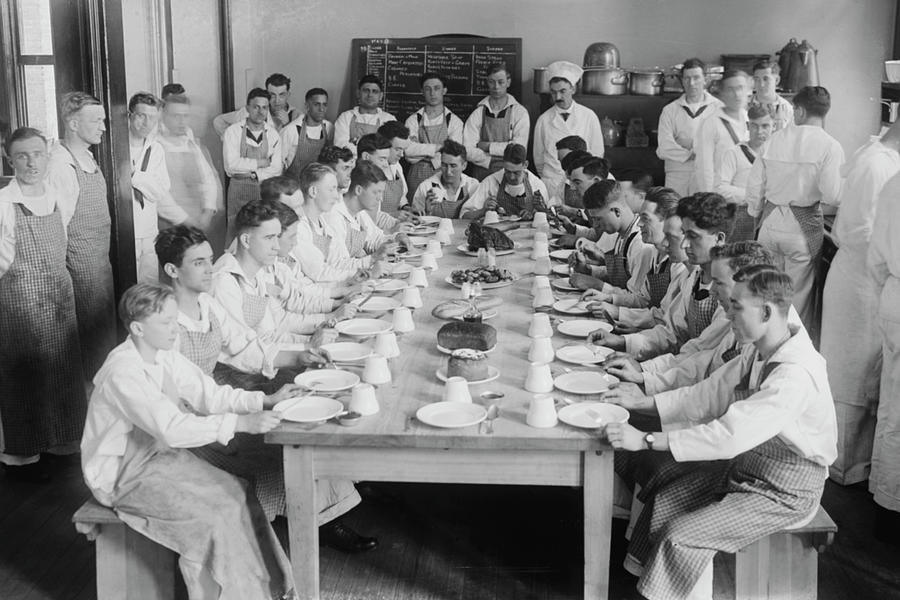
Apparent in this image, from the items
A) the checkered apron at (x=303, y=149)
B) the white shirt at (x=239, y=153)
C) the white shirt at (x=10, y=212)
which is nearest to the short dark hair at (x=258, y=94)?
the white shirt at (x=239, y=153)

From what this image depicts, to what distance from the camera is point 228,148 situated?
8812 mm

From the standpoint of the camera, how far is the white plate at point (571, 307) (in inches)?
194

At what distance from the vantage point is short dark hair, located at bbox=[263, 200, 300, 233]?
4.80 metres

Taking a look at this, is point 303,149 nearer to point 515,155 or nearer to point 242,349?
point 515,155

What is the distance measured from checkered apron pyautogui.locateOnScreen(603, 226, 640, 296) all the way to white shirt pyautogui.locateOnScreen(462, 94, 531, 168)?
3.35 meters

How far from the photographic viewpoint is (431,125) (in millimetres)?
9508

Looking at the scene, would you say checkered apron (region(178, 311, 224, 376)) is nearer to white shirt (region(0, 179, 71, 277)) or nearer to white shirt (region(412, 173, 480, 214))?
white shirt (region(0, 179, 71, 277))

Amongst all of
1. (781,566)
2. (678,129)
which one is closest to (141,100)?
(678,129)

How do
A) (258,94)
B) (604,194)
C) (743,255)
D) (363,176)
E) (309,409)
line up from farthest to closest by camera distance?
(258,94)
(363,176)
(604,194)
(743,255)
(309,409)

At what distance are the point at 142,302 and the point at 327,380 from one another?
2.49 ft

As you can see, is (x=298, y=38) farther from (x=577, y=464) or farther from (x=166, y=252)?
(x=577, y=464)

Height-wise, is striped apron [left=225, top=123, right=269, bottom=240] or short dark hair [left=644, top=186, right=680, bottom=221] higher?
short dark hair [left=644, top=186, right=680, bottom=221]

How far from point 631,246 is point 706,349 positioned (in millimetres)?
1746

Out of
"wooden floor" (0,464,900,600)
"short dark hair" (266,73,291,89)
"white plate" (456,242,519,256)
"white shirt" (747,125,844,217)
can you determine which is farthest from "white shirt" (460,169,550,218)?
"wooden floor" (0,464,900,600)
